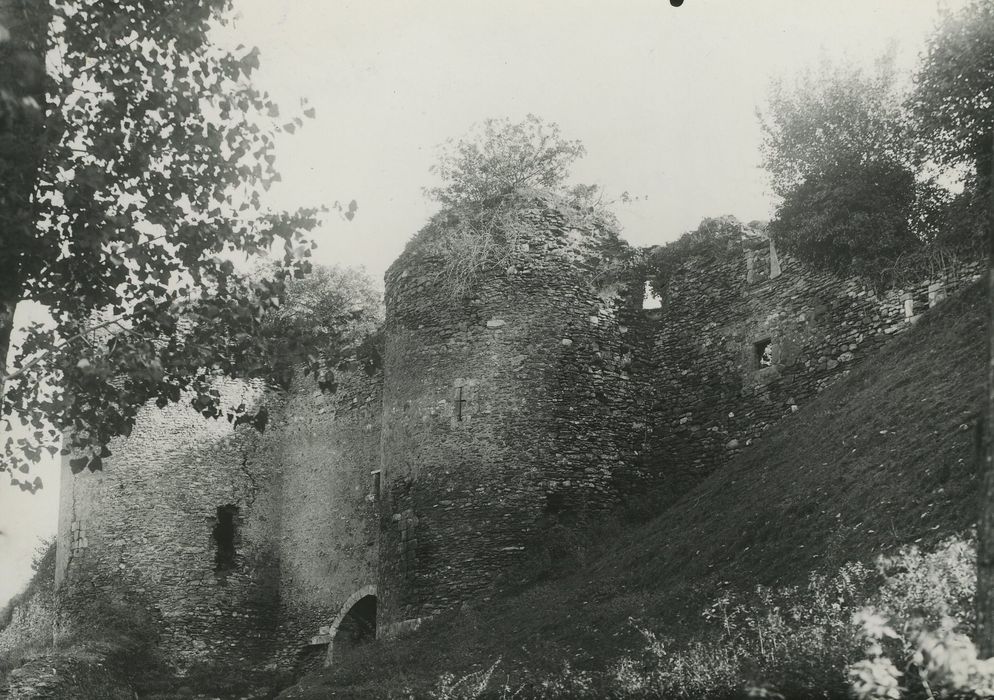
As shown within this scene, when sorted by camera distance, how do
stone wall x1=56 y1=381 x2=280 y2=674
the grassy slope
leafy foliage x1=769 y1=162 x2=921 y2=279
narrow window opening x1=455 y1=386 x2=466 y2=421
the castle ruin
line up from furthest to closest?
1. stone wall x1=56 y1=381 x2=280 y2=674
2. narrow window opening x1=455 y1=386 x2=466 y2=421
3. the castle ruin
4. leafy foliage x1=769 y1=162 x2=921 y2=279
5. the grassy slope

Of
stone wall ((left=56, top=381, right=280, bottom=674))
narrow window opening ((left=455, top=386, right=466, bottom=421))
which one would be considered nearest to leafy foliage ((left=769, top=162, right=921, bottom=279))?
narrow window opening ((left=455, top=386, right=466, bottom=421))

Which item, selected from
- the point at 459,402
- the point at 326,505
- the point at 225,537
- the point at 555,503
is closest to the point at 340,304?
the point at 326,505

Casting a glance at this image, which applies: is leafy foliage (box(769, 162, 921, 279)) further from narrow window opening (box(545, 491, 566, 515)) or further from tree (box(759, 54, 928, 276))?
narrow window opening (box(545, 491, 566, 515))

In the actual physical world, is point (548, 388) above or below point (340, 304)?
below

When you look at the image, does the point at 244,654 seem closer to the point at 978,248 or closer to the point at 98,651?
the point at 98,651

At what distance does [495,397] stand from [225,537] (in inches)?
327

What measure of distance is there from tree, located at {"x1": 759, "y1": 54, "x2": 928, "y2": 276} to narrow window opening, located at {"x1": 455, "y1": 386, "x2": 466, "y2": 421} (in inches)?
194

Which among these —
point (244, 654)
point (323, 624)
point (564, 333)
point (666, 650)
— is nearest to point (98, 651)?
point (244, 654)

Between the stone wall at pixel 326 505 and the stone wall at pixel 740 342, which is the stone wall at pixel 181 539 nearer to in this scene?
the stone wall at pixel 326 505

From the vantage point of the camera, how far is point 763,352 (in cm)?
1461

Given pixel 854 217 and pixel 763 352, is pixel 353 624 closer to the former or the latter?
pixel 763 352

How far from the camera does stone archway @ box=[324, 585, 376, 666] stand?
17.9 m

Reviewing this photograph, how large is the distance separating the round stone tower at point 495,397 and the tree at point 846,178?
2.84 meters

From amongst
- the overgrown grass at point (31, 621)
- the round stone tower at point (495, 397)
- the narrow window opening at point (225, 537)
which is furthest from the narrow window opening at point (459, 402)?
the overgrown grass at point (31, 621)
